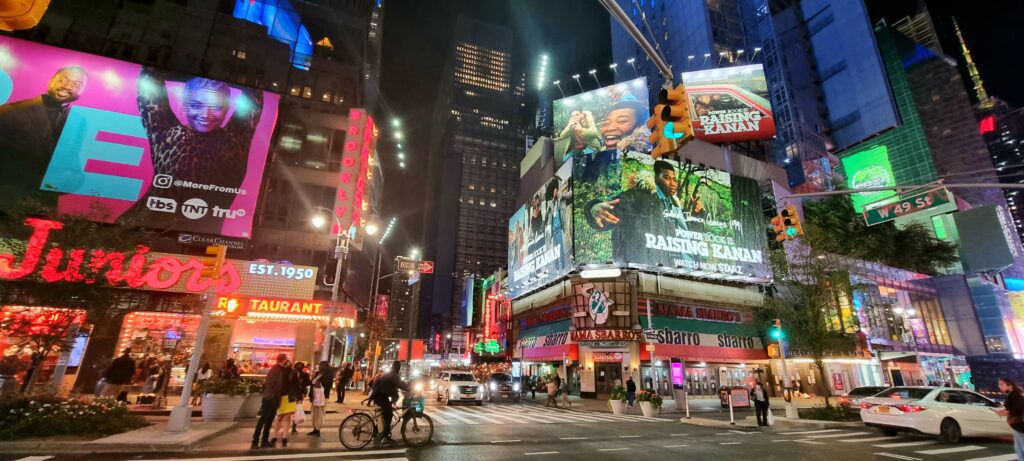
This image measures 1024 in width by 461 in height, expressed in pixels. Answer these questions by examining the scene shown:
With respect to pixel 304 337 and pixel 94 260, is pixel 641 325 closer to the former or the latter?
pixel 304 337

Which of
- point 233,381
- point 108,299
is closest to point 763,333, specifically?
point 233,381

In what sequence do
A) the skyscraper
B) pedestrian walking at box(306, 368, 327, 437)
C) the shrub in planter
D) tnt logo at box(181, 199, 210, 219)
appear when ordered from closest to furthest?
the shrub in planter
pedestrian walking at box(306, 368, 327, 437)
tnt logo at box(181, 199, 210, 219)
the skyscraper

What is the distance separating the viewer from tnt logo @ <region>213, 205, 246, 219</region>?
87.0 feet

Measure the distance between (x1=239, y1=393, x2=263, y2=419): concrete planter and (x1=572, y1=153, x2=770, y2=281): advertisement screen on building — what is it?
82.0 feet

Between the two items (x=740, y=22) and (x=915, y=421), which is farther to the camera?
(x=740, y=22)

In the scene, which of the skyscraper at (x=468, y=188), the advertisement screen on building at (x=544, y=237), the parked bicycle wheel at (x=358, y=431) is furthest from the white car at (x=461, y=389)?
the skyscraper at (x=468, y=188)

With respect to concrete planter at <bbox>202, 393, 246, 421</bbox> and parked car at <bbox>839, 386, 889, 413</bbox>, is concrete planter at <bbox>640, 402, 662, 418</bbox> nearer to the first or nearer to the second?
parked car at <bbox>839, 386, 889, 413</bbox>

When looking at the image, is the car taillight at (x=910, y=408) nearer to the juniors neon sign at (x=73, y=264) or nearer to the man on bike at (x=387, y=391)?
the man on bike at (x=387, y=391)

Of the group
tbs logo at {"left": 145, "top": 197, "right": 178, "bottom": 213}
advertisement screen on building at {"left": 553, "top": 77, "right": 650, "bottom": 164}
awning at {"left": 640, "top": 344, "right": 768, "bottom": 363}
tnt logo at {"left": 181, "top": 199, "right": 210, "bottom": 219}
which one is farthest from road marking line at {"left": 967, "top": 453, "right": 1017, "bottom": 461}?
tbs logo at {"left": 145, "top": 197, "right": 178, "bottom": 213}

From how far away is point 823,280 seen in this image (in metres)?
21.2

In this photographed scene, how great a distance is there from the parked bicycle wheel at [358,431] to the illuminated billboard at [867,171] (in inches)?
2726

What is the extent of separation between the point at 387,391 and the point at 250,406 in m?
7.33

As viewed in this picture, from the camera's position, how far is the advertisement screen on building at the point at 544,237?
37.5m

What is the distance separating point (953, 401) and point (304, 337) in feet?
96.4
